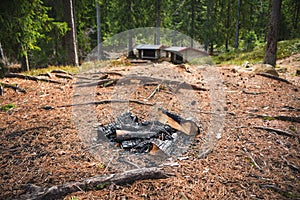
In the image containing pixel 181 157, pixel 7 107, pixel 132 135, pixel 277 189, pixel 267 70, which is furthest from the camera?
pixel 267 70

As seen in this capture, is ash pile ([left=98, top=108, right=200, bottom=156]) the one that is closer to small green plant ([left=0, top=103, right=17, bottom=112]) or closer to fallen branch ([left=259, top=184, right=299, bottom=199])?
fallen branch ([left=259, top=184, right=299, bottom=199])

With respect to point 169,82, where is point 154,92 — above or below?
below

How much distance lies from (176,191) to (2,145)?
338 cm

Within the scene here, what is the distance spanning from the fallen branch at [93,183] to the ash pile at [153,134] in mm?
672

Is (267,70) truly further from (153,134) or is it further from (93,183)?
(93,183)

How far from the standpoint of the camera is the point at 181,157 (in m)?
3.74

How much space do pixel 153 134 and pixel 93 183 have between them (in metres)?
1.65

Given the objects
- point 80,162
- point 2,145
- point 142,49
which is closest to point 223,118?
point 80,162

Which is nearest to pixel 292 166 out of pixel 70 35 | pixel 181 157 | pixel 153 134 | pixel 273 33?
pixel 181 157

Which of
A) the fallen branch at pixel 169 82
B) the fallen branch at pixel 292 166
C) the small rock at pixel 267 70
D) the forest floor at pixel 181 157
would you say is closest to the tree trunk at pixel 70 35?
the fallen branch at pixel 169 82

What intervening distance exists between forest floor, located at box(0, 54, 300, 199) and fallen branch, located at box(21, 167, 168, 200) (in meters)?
0.08

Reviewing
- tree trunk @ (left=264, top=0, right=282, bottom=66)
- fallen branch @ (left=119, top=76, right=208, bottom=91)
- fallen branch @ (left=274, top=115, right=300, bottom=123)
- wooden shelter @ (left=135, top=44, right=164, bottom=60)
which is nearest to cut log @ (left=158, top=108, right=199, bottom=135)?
fallen branch @ (left=274, top=115, right=300, bottom=123)

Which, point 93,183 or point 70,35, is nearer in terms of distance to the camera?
point 93,183

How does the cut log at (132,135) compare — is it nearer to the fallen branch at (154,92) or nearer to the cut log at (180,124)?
the cut log at (180,124)
